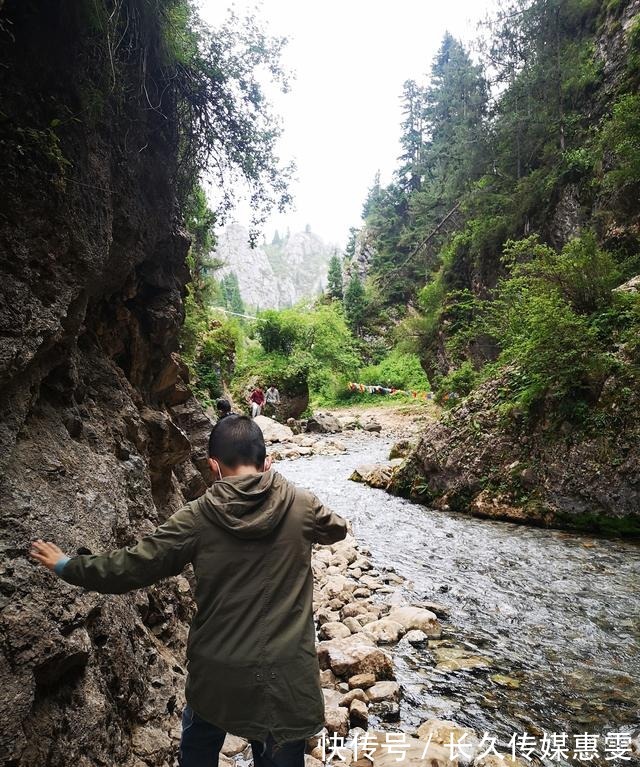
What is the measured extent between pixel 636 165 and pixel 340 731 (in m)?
12.7

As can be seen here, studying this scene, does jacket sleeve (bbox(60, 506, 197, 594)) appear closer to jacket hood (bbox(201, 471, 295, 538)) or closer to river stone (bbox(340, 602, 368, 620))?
jacket hood (bbox(201, 471, 295, 538))

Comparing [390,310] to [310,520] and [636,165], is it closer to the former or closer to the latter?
[636,165]

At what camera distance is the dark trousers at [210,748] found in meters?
1.88

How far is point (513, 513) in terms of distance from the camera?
884 centimetres

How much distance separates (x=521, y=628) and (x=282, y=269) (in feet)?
608

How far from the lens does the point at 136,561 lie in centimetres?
A: 186

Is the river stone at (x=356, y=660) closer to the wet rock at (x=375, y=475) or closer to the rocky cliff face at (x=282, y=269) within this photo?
the wet rock at (x=375, y=475)

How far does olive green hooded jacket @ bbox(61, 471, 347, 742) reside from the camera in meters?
1.85

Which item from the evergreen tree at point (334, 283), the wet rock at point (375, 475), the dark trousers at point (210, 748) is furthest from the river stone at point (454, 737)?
the evergreen tree at point (334, 283)

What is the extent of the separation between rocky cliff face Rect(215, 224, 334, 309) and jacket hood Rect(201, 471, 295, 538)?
502 ft

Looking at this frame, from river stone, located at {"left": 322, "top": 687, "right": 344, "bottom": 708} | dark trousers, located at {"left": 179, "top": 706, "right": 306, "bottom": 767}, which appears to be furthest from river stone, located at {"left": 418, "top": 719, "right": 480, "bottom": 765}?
dark trousers, located at {"left": 179, "top": 706, "right": 306, "bottom": 767}

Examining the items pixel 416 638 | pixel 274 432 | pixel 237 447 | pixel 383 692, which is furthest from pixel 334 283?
pixel 237 447

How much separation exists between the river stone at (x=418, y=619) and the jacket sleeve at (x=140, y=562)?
3.85 m

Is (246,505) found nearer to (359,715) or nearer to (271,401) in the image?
(359,715)
